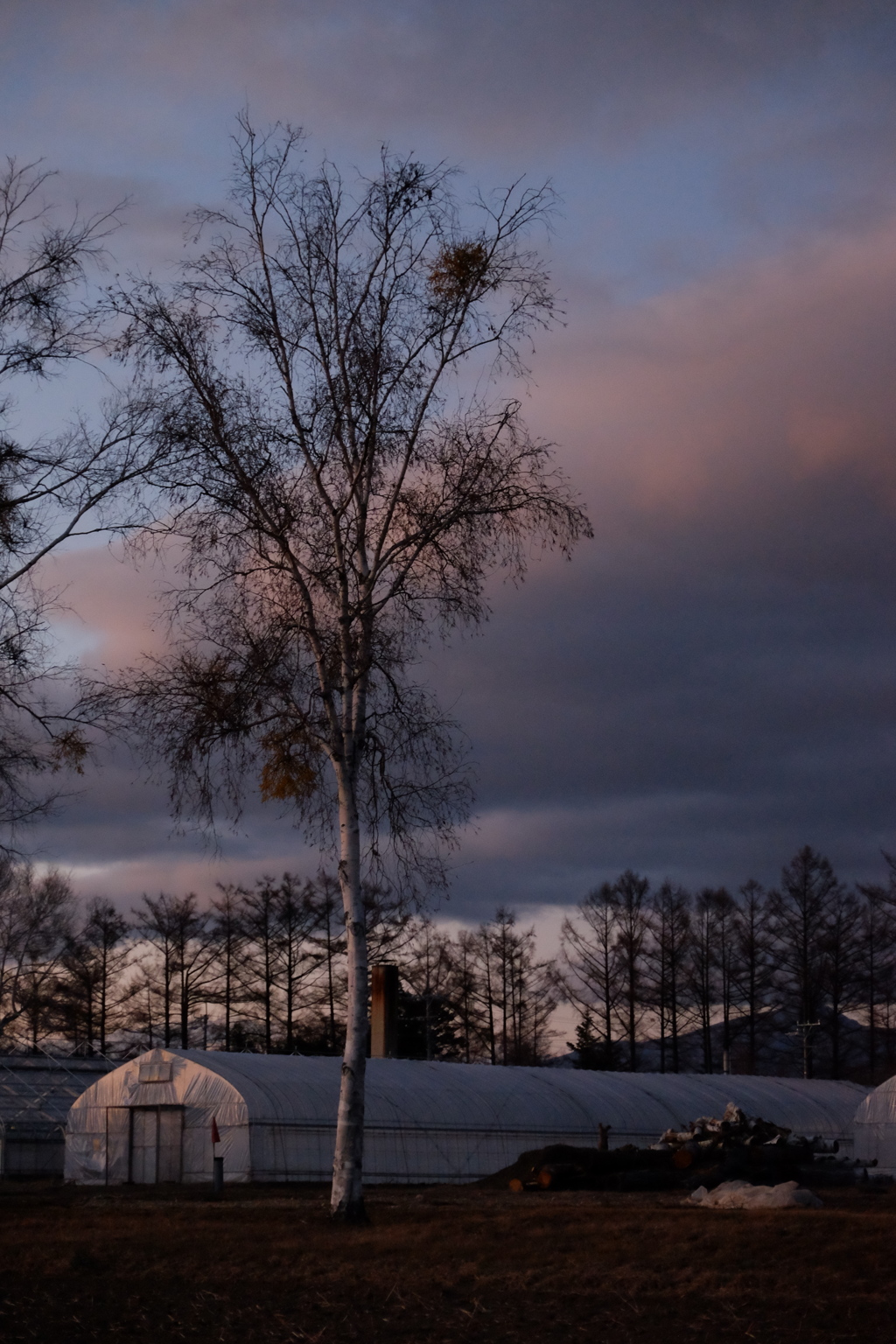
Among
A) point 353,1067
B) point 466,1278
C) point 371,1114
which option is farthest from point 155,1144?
point 466,1278

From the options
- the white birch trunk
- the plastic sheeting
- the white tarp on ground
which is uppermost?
the white birch trunk

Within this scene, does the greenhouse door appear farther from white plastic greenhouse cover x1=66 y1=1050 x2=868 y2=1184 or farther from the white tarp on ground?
the white tarp on ground

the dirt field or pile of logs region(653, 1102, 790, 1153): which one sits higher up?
the dirt field

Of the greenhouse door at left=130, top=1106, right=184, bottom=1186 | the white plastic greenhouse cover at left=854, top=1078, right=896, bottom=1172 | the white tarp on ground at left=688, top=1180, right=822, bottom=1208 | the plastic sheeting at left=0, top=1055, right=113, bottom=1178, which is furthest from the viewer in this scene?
the plastic sheeting at left=0, top=1055, right=113, bottom=1178

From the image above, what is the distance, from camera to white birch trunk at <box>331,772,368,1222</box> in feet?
63.2

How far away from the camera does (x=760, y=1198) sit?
20.8 m

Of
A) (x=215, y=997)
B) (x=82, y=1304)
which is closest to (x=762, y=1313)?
(x=82, y=1304)

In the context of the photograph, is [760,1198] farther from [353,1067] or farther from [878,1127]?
[878,1127]

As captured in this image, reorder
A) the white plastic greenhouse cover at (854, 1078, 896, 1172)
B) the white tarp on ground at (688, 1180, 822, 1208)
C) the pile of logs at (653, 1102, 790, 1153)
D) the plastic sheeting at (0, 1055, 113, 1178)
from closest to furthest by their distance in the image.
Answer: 1. the white tarp on ground at (688, 1180, 822, 1208)
2. the pile of logs at (653, 1102, 790, 1153)
3. the white plastic greenhouse cover at (854, 1078, 896, 1172)
4. the plastic sheeting at (0, 1055, 113, 1178)

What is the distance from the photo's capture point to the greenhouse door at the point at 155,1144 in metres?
36.2

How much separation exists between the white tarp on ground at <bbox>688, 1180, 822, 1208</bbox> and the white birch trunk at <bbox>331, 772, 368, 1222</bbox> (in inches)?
215

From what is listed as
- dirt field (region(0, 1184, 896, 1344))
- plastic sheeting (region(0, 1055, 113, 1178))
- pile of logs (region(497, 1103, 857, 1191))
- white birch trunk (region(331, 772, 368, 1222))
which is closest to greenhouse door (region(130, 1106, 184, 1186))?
plastic sheeting (region(0, 1055, 113, 1178))

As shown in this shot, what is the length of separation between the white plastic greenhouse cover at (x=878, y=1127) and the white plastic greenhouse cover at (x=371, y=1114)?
4.70 m

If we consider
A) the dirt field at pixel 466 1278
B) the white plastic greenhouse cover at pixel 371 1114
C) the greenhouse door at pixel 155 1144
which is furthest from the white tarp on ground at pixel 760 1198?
the greenhouse door at pixel 155 1144
